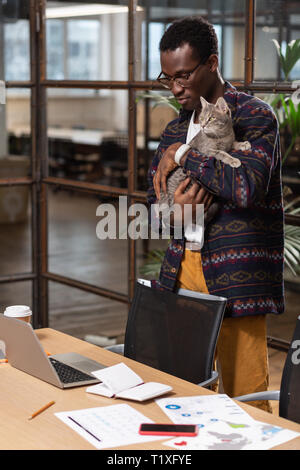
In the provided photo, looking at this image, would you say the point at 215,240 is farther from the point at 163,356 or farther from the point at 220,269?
the point at 163,356

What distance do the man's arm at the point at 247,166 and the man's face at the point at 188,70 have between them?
0.13 m

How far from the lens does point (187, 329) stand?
2162mm

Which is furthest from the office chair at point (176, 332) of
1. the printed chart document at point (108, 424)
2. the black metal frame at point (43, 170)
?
the black metal frame at point (43, 170)

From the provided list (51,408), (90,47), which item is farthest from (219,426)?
(90,47)

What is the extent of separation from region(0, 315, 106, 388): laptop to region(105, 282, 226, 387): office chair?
0.32 m

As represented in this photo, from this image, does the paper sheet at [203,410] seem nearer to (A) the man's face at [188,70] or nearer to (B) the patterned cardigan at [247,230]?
(B) the patterned cardigan at [247,230]

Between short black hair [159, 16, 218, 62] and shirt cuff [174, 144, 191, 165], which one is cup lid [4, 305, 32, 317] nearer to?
shirt cuff [174, 144, 191, 165]

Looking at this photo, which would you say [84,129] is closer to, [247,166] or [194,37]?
[194,37]

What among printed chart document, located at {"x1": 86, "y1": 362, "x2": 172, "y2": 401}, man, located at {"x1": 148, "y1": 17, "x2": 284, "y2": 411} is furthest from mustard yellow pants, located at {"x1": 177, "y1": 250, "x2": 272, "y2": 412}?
printed chart document, located at {"x1": 86, "y1": 362, "x2": 172, "y2": 401}

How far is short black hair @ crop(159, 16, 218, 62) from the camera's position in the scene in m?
2.00

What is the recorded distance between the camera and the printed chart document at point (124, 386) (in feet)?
5.51

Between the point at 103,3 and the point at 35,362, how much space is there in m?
2.44

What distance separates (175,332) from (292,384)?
0.47 m

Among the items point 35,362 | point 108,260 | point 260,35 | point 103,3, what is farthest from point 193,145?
point 108,260
